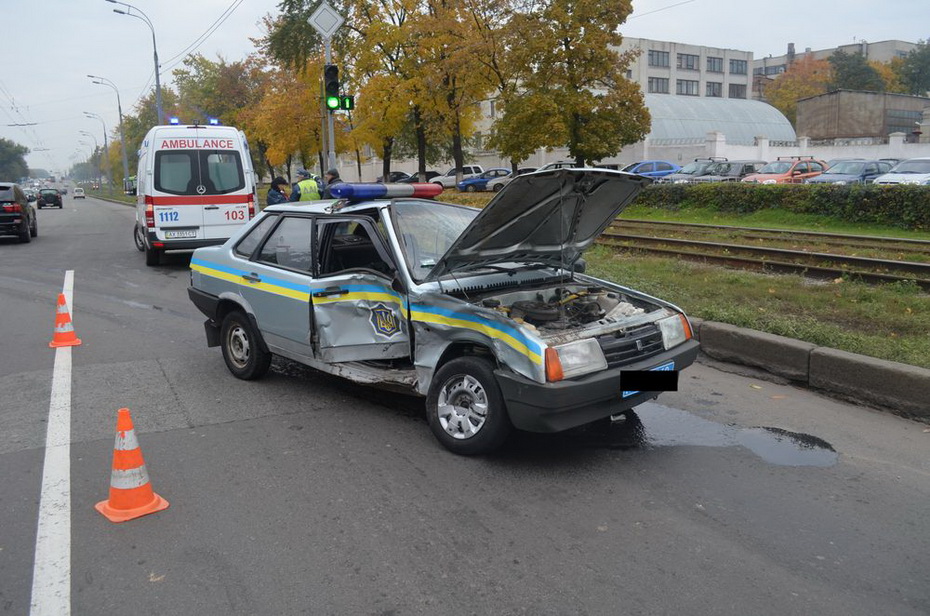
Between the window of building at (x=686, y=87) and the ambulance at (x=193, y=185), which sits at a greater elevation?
the window of building at (x=686, y=87)

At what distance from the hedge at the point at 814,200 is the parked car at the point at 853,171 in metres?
5.66

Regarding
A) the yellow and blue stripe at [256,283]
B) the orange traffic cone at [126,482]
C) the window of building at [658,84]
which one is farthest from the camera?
the window of building at [658,84]

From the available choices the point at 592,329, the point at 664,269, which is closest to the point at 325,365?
the point at 592,329

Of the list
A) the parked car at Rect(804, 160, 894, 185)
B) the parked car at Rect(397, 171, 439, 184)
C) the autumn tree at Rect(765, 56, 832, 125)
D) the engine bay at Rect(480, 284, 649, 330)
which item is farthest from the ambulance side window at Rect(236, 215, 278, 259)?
the autumn tree at Rect(765, 56, 832, 125)

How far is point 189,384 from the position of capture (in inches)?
257

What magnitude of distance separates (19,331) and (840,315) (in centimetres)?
971

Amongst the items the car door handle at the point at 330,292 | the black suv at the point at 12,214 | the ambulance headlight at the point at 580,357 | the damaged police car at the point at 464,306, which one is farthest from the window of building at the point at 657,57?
the ambulance headlight at the point at 580,357

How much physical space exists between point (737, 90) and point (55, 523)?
95.1 m

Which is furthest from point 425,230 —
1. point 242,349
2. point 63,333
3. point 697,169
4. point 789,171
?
point 697,169

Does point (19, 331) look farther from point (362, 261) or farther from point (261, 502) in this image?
point (261, 502)

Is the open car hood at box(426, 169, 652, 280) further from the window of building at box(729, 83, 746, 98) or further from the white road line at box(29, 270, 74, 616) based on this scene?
the window of building at box(729, 83, 746, 98)

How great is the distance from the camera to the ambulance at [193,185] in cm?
1350

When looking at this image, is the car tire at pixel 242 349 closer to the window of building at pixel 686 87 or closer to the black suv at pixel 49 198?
the black suv at pixel 49 198

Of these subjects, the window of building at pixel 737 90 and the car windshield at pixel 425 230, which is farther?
the window of building at pixel 737 90
